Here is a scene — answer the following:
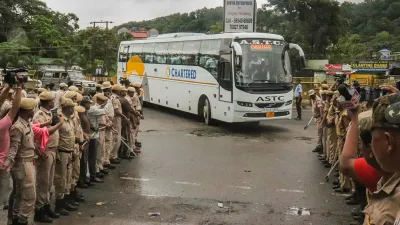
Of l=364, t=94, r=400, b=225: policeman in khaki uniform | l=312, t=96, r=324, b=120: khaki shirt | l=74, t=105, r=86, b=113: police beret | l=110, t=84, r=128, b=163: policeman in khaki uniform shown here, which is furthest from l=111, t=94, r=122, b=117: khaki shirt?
l=364, t=94, r=400, b=225: policeman in khaki uniform

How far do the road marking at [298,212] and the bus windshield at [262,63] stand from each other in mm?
8038

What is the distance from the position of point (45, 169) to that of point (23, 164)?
1.92 ft

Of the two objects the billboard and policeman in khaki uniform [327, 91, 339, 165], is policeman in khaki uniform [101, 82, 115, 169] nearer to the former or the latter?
policeman in khaki uniform [327, 91, 339, 165]

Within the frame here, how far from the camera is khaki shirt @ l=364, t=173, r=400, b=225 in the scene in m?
2.12

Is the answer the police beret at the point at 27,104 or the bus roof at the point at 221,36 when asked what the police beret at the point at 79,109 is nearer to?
the police beret at the point at 27,104

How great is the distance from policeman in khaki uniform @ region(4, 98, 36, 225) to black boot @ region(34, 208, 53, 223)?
1.64 ft

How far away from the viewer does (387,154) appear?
200cm

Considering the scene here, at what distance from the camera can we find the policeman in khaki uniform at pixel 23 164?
5.81 m

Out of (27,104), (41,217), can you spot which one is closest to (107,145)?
(41,217)

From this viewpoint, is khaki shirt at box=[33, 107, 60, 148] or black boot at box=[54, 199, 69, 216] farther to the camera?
black boot at box=[54, 199, 69, 216]

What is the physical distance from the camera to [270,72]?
1548 cm

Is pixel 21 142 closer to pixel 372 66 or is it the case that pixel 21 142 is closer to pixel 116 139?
pixel 116 139

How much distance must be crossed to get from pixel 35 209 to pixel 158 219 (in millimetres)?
1711

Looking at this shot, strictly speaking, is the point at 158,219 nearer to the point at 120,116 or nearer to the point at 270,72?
the point at 120,116
